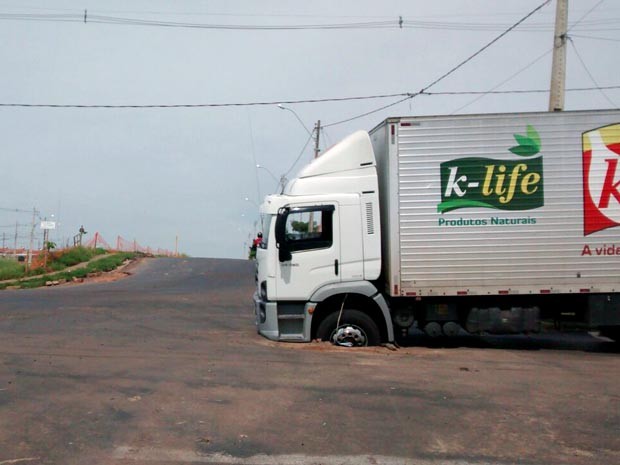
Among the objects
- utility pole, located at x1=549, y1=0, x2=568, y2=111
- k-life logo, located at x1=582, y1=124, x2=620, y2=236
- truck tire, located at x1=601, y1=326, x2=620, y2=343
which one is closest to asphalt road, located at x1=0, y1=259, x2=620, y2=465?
truck tire, located at x1=601, y1=326, x2=620, y2=343

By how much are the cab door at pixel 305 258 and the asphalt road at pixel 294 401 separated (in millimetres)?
1024

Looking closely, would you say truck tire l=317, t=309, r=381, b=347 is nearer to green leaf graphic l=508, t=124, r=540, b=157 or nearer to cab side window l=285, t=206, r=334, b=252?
cab side window l=285, t=206, r=334, b=252

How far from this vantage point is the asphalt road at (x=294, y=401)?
6.00 metres

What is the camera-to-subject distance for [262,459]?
5801 mm

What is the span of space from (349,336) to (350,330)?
0.35ft

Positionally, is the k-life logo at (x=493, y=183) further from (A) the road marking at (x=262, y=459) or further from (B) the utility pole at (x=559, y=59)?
(A) the road marking at (x=262, y=459)

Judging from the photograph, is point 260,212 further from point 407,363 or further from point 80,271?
point 80,271

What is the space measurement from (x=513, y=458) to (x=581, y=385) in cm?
350

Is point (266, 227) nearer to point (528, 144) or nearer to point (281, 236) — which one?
point (281, 236)

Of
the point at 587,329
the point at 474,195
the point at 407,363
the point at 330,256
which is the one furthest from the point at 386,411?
the point at 587,329

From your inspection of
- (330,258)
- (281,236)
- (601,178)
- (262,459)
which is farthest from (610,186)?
(262,459)

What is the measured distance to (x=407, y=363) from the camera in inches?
402

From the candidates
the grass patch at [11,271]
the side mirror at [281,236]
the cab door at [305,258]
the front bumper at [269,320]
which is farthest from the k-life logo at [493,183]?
the grass patch at [11,271]

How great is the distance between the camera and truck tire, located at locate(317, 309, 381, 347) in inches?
457
